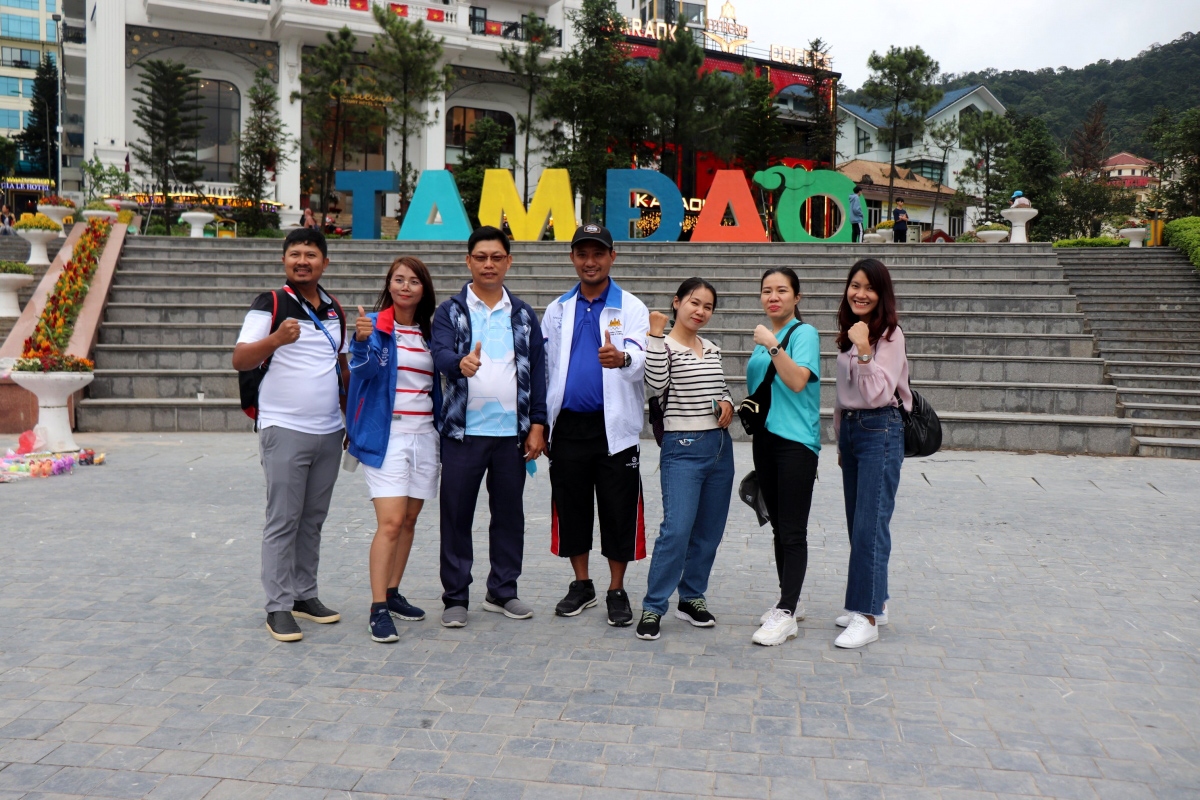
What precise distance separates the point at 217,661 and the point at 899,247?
13460mm

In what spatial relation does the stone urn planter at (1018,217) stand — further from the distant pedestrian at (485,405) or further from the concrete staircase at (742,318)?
the distant pedestrian at (485,405)

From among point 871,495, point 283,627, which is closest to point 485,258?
point 283,627

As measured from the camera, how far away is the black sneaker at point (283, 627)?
4066mm

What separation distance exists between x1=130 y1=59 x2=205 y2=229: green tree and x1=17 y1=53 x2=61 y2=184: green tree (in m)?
25.4

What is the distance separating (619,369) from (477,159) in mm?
31570

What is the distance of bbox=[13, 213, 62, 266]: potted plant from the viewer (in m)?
15.8

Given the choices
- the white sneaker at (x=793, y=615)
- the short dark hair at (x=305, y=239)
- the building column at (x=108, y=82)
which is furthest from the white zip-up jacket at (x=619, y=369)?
the building column at (x=108, y=82)

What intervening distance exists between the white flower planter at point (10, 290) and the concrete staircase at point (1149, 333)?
44.6ft

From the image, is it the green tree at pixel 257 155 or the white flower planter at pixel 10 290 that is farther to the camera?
the green tree at pixel 257 155

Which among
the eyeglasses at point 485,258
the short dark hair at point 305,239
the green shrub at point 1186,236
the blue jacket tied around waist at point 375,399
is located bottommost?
the blue jacket tied around waist at point 375,399

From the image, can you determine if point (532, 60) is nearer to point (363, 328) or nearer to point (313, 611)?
point (363, 328)

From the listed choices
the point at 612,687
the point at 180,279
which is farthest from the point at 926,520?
the point at 180,279

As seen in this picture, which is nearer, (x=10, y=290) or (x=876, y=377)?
(x=876, y=377)

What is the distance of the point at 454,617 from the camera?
14.1 ft
